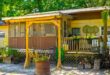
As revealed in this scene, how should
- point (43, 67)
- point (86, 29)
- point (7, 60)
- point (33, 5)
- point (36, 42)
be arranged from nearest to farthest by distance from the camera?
point (43, 67), point (7, 60), point (36, 42), point (86, 29), point (33, 5)

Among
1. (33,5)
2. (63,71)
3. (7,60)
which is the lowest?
(63,71)

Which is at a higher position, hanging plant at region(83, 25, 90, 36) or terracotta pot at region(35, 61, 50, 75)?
hanging plant at region(83, 25, 90, 36)

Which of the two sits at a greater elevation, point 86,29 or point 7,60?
point 86,29

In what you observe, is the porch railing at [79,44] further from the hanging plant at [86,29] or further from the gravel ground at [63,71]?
the gravel ground at [63,71]

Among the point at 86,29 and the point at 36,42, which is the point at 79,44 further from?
the point at 36,42

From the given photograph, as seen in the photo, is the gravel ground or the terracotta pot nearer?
the terracotta pot

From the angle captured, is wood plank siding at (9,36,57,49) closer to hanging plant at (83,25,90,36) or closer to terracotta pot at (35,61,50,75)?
hanging plant at (83,25,90,36)

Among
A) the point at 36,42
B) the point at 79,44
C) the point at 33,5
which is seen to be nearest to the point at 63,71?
the point at 79,44

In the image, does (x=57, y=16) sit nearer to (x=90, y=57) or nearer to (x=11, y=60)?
(x=90, y=57)

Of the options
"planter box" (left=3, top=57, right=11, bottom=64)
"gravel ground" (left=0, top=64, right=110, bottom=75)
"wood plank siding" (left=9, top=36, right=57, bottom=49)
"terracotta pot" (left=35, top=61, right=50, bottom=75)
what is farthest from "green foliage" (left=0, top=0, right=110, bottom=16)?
"terracotta pot" (left=35, top=61, right=50, bottom=75)

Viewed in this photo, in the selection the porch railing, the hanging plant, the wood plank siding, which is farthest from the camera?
the hanging plant

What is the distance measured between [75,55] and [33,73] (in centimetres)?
404

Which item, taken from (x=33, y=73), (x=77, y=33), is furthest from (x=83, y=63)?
(x=77, y=33)

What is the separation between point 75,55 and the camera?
1570 centimetres
